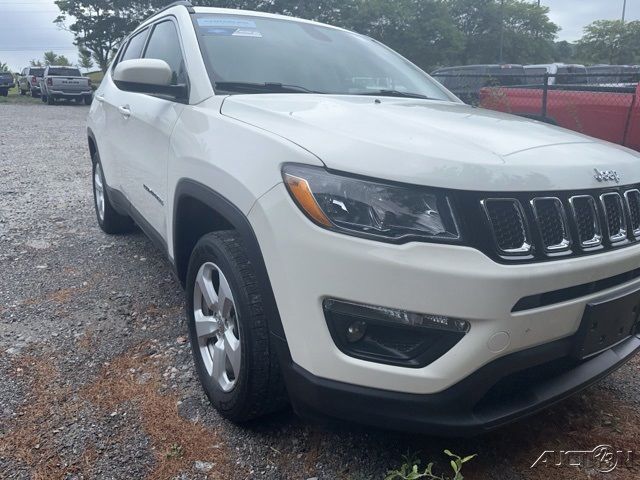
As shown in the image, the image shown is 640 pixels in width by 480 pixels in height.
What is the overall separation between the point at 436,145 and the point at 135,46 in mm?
3287

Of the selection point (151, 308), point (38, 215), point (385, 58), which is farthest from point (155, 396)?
point (38, 215)

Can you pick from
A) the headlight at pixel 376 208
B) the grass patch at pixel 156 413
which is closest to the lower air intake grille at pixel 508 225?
the headlight at pixel 376 208

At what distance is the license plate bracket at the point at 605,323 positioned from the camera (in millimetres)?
1960

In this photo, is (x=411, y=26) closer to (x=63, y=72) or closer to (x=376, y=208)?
(x=63, y=72)

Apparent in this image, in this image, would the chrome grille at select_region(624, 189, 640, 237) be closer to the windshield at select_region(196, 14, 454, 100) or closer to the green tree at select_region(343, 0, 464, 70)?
the windshield at select_region(196, 14, 454, 100)

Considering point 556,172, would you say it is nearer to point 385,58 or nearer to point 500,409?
point 500,409

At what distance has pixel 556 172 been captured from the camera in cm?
193

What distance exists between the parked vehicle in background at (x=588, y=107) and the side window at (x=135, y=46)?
4.72m

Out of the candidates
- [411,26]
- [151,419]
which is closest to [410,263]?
[151,419]

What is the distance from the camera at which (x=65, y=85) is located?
28.0 metres

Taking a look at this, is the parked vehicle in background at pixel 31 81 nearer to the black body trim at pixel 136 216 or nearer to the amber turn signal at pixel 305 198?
the black body trim at pixel 136 216

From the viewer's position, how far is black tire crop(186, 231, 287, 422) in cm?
→ 211

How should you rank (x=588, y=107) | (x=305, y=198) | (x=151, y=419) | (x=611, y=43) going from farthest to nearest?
(x=611, y=43) → (x=588, y=107) → (x=151, y=419) → (x=305, y=198)

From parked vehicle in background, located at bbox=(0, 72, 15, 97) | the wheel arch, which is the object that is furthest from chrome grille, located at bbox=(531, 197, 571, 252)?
parked vehicle in background, located at bbox=(0, 72, 15, 97)
